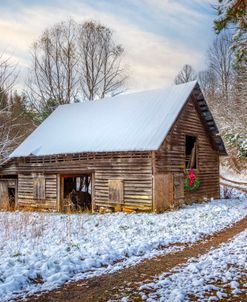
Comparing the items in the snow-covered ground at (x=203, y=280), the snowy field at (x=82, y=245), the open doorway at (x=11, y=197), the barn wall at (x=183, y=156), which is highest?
the barn wall at (x=183, y=156)

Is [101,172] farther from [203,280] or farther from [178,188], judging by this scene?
[203,280]

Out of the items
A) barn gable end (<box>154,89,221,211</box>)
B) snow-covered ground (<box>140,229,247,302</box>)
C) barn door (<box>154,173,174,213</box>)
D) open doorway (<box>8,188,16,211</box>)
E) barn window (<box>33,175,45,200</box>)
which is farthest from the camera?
open doorway (<box>8,188,16,211</box>)

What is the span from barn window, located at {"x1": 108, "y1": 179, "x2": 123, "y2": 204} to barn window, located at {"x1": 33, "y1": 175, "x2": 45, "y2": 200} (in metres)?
5.34

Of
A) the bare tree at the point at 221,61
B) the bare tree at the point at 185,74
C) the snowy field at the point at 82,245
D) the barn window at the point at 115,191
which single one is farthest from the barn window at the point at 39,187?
the bare tree at the point at 185,74

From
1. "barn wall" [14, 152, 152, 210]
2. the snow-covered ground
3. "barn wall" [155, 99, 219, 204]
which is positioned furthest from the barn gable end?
the snow-covered ground

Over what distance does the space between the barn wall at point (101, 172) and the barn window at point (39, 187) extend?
307 mm

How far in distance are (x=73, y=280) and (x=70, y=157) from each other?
1502 centimetres

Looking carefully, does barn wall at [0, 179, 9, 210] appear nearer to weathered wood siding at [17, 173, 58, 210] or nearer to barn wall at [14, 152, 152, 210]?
weathered wood siding at [17, 173, 58, 210]

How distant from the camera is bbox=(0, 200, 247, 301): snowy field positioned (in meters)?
7.39

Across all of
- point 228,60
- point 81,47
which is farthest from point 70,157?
point 228,60

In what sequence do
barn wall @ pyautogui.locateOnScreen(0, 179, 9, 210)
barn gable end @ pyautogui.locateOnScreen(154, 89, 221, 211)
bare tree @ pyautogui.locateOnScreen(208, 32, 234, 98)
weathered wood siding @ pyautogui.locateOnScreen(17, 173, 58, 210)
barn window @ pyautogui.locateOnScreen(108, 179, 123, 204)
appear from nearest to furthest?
barn gable end @ pyautogui.locateOnScreen(154, 89, 221, 211) → barn window @ pyautogui.locateOnScreen(108, 179, 123, 204) → weathered wood siding @ pyautogui.locateOnScreen(17, 173, 58, 210) → barn wall @ pyautogui.locateOnScreen(0, 179, 9, 210) → bare tree @ pyautogui.locateOnScreen(208, 32, 234, 98)

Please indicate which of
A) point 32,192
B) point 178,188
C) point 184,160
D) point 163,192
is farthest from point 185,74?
point 163,192

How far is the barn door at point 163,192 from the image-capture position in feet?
61.7

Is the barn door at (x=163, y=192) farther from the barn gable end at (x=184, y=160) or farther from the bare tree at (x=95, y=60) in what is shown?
the bare tree at (x=95, y=60)
